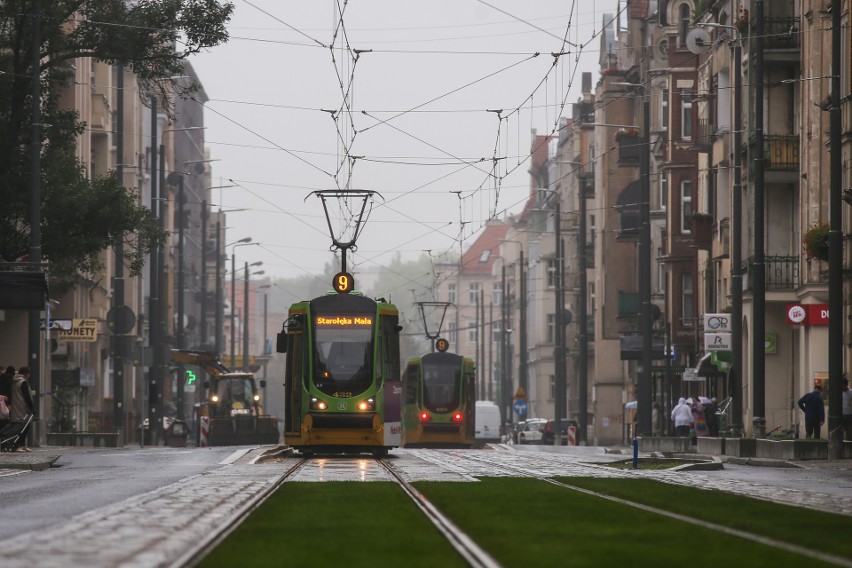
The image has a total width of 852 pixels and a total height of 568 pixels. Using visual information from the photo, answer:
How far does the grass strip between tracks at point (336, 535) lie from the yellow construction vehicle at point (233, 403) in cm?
3965

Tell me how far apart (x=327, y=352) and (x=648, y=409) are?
18.6 meters

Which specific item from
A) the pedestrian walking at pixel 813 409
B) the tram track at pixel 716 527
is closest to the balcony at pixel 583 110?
the pedestrian walking at pixel 813 409

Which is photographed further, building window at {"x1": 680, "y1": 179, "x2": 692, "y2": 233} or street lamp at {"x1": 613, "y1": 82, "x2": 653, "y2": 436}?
building window at {"x1": 680, "y1": 179, "x2": 692, "y2": 233}

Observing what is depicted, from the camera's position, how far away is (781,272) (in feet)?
166

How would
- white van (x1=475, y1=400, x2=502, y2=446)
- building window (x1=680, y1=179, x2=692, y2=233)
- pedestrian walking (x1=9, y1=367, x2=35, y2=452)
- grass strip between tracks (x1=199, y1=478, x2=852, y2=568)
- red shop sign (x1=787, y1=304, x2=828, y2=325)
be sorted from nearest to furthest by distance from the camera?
grass strip between tracks (x1=199, y1=478, x2=852, y2=568)
pedestrian walking (x1=9, y1=367, x2=35, y2=452)
red shop sign (x1=787, y1=304, x2=828, y2=325)
building window (x1=680, y1=179, x2=692, y2=233)
white van (x1=475, y1=400, x2=502, y2=446)

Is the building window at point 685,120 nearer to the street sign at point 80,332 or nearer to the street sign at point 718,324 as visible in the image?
the street sign at point 718,324

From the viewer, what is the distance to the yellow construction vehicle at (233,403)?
2376 inches

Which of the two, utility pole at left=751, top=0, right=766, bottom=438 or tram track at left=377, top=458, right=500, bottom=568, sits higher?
utility pole at left=751, top=0, right=766, bottom=438

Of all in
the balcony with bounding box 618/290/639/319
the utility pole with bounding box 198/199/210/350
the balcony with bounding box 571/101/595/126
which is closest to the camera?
the balcony with bounding box 618/290/639/319

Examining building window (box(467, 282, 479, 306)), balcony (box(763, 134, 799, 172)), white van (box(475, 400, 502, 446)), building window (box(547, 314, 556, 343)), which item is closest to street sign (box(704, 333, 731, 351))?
balcony (box(763, 134, 799, 172))

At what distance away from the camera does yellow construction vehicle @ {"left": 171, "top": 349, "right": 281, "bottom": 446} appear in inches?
2376

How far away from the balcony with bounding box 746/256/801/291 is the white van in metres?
33.0

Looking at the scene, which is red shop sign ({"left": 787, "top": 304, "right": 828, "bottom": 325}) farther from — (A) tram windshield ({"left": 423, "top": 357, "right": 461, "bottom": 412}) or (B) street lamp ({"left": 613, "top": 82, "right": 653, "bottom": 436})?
(A) tram windshield ({"left": 423, "top": 357, "right": 461, "bottom": 412})

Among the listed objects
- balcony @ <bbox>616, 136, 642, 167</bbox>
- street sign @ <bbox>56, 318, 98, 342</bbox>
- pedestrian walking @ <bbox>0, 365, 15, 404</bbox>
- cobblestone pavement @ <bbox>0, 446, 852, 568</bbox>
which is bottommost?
cobblestone pavement @ <bbox>0, 446, 852, 568</bbox>
